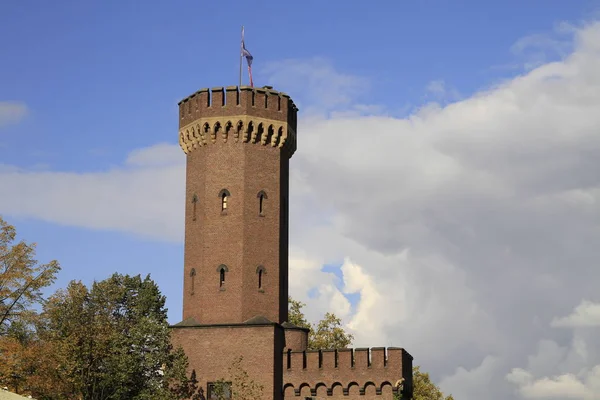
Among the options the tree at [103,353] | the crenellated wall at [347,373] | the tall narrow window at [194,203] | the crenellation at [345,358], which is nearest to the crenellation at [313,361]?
the crenellated wall at [347,373]

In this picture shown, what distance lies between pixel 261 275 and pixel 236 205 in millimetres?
4170

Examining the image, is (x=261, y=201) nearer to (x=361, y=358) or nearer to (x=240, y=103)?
(x=240, y=103)

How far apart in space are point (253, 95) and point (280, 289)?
11.4 meters

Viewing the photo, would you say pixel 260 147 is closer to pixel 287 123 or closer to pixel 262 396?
pixel 287 123

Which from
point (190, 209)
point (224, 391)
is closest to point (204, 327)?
point (224, 391)

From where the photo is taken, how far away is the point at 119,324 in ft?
160

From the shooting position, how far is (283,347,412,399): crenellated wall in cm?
4344

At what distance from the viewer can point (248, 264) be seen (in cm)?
4612

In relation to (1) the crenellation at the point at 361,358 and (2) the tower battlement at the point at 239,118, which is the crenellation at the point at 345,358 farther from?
(2) the tower battlement at the point at 239,118

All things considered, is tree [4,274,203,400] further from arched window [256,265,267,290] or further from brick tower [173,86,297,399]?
arched window [256,265,267,290]

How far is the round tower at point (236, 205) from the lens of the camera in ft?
151

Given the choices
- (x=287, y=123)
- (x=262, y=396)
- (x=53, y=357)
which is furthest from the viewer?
(x=287, y=123)

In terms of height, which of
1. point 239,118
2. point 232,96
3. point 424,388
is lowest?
point 424,388

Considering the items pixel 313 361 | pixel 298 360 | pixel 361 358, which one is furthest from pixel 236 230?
pixel 361 358
